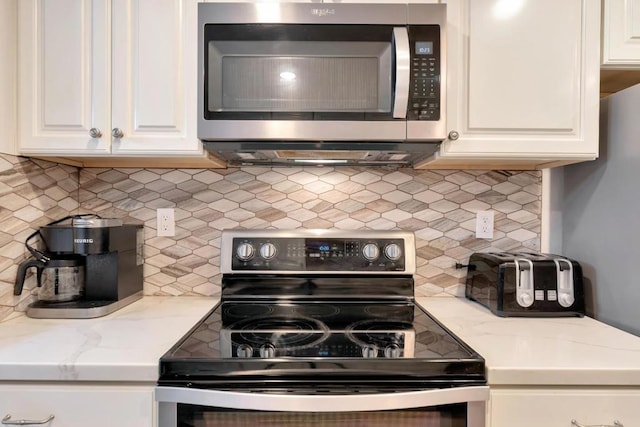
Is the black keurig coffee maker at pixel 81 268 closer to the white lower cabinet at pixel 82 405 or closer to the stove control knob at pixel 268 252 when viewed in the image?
the white lower cabinet at pixel 82 405

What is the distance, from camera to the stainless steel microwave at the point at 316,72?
45.4 inches

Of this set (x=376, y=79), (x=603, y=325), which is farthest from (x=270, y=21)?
(x=603, y=325)

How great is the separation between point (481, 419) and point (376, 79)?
3.10 ft

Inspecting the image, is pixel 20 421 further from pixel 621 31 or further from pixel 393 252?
pixel 621 31

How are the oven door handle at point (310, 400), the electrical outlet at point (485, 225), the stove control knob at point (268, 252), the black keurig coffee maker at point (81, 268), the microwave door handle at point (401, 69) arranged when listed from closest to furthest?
the oven door handle at point (310, 400), the microwave door handle at point (401, 69), the black keurig coffee maker at point (81, 268), the stove control knob at point (268, 252), the electrical outlet at point (485, 225)

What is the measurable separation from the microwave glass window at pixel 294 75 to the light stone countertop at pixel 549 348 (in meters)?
0.72

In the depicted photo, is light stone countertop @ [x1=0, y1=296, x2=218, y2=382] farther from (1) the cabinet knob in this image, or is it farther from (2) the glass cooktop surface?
(1) the cabinet knob

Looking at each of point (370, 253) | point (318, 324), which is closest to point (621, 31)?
point (370, 253)

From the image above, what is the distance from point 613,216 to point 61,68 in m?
1.83

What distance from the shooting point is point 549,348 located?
0.98 metres

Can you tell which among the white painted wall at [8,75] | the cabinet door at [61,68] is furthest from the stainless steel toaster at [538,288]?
the white painted wall at [8,75]

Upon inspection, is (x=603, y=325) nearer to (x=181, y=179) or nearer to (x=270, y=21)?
(x=270, y=21)

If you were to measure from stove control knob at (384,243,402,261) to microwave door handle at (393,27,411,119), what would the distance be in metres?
0.52

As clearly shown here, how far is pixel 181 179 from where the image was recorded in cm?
155
